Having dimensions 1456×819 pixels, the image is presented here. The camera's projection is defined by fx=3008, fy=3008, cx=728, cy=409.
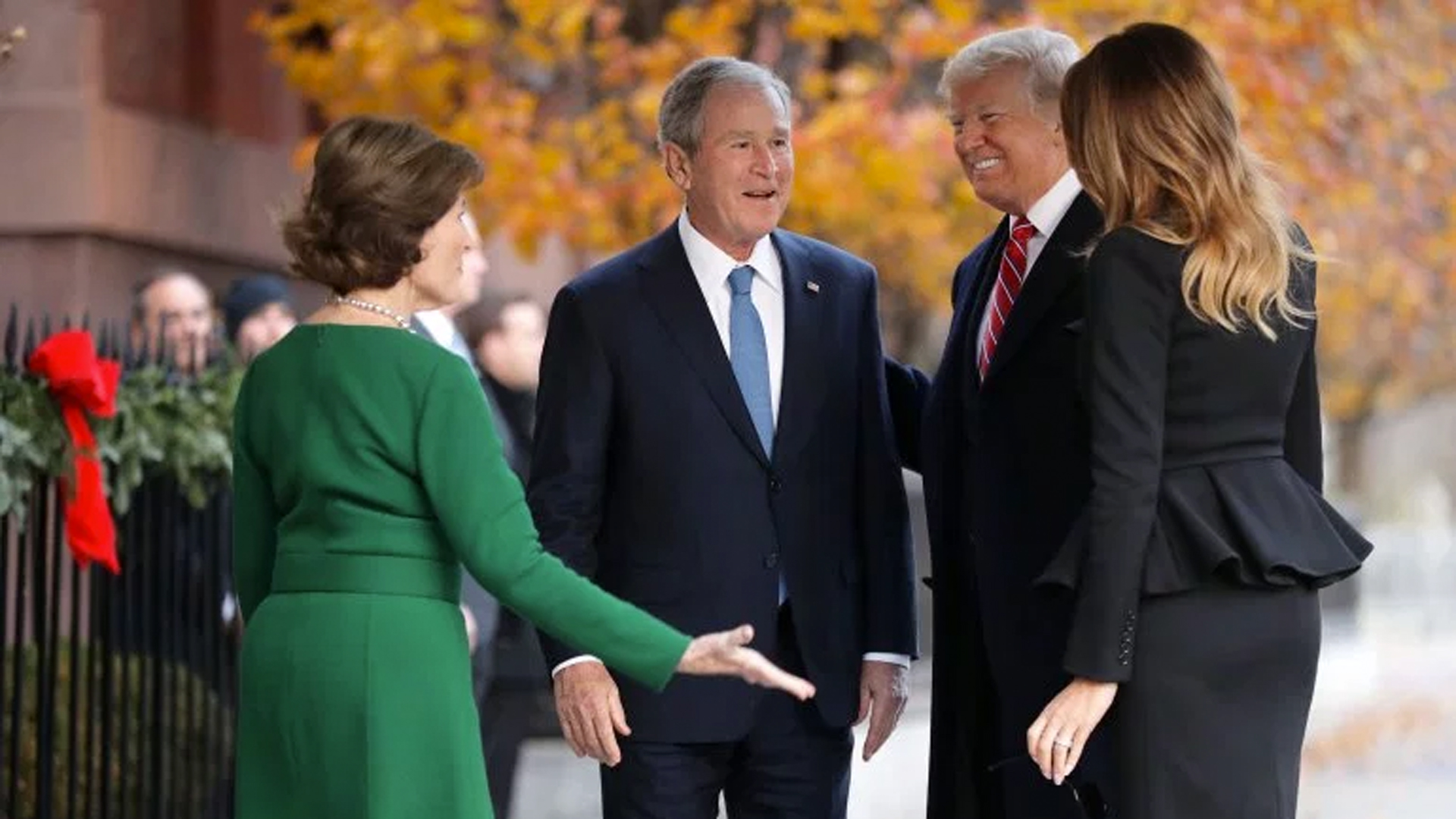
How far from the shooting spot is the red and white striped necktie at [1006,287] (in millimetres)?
5906

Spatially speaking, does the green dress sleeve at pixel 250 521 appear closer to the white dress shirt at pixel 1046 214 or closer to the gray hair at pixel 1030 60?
the white dress shirt at pixel 1046 214

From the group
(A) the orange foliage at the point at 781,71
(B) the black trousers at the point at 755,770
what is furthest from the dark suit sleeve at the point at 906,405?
(A) the orange foliage at the point at 781,71

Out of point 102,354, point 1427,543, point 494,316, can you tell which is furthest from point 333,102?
point 1427,543

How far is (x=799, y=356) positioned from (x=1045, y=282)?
24.8 inches

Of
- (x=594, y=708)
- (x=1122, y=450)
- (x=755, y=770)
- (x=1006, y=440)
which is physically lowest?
(x=755, y=770)

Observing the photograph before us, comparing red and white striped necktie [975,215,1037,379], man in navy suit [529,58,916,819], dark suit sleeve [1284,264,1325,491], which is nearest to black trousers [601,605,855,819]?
man in navy suit [529,58,916,819]

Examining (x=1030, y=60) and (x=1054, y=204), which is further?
(x=1030, y=60)

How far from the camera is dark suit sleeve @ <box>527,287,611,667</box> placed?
6047mm

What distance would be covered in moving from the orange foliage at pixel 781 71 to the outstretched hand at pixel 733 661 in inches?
373

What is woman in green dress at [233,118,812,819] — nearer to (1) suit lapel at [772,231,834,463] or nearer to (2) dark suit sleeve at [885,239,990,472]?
(1) suit lapel at [772,231,834,463]

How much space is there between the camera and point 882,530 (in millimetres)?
6238

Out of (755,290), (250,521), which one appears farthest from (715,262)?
(250,521)

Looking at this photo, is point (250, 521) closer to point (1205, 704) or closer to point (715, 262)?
point (715, 262)

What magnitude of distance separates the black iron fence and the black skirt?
3851mm
